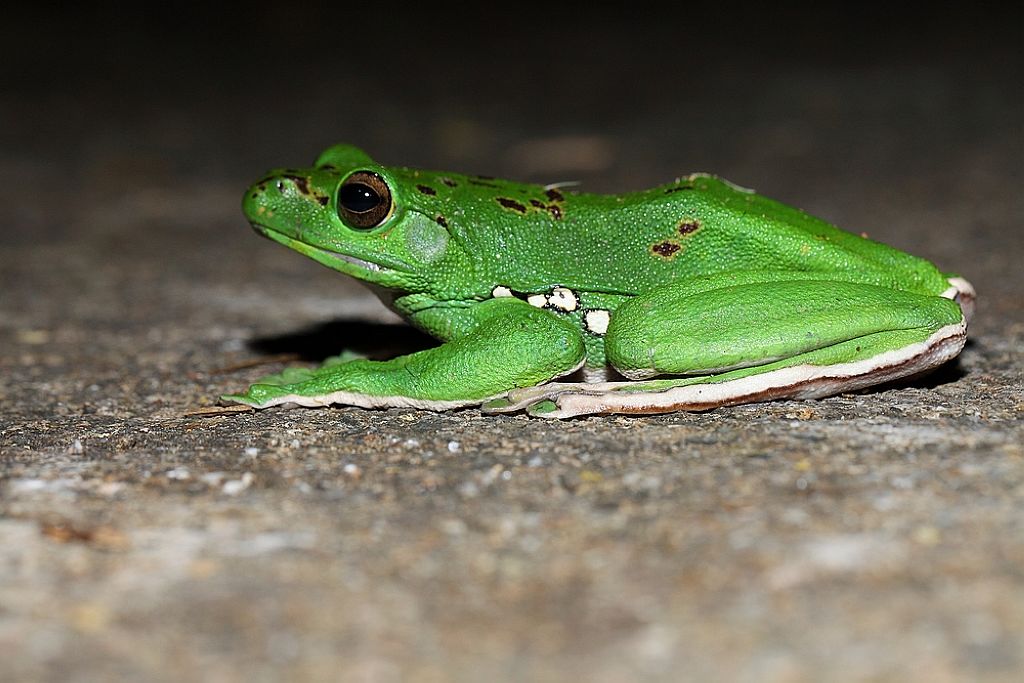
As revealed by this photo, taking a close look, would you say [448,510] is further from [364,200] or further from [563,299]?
[364,200]

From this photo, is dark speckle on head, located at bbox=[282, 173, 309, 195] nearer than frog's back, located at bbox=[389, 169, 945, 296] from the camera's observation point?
No

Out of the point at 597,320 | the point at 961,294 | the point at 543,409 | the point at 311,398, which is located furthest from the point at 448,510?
the point at 961,294

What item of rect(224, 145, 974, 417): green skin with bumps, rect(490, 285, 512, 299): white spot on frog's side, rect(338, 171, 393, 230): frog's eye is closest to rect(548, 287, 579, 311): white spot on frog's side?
rect(224, 145, 974, 417): green skin with bumps

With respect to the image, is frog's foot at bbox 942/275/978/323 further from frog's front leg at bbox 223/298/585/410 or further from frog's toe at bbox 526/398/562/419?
frog's toe at bbox 526/398/562/419

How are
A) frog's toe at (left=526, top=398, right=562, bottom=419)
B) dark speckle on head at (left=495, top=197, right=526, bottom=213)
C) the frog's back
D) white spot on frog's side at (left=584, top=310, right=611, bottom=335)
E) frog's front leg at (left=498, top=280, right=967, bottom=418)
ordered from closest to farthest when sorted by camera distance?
frog's front leg at (left=498, top=280, right=967, bottom=418)
frog's toe at (left=526, top=398, right=562, bottom=419)
the frog's back
white spot on frog's side at (left=584, top=310, right=611, bottom=335)
dark speckle on head at (left=495, top=197, right=526, bottom=213)

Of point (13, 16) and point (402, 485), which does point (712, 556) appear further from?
point (13, 16)

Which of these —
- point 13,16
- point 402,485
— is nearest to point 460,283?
point 402,485
